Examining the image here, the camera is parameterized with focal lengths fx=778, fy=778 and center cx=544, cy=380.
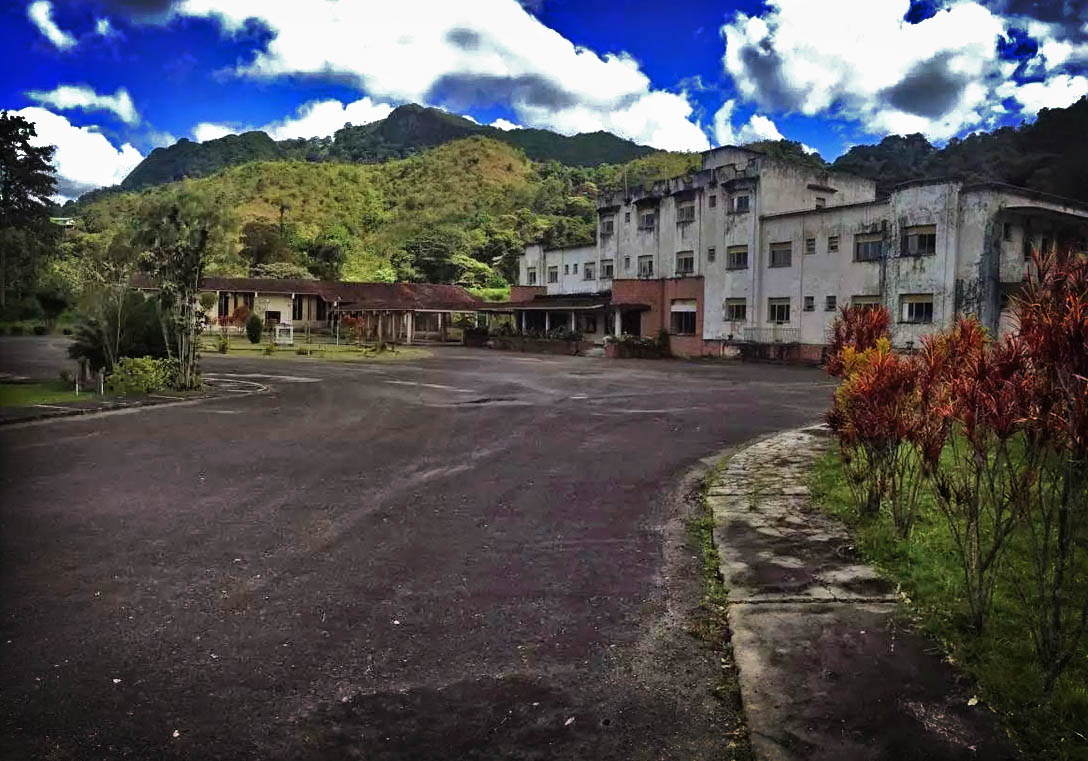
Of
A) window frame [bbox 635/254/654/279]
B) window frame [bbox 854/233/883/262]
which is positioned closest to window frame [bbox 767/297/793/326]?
window frame [bbox 854/233/883/262]

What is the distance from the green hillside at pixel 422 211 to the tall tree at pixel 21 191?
5094 centimetres

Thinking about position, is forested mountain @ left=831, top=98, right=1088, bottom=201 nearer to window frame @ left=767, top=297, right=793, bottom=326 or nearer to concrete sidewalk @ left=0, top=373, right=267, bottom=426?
window frame @ left=767, top=297, right=793, bottom=326

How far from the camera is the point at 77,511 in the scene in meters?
6.93

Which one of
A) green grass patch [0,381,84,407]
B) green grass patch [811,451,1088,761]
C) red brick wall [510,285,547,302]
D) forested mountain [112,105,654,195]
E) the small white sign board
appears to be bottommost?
green grass patch [811,451,1088,761]

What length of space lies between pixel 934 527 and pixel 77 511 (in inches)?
288

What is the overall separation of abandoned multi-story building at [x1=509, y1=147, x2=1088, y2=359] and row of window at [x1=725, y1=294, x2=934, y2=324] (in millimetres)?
50

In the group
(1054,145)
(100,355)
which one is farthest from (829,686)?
(1054,145)

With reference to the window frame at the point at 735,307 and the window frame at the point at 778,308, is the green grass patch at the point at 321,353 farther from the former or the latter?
the window frame at the point at 778,308

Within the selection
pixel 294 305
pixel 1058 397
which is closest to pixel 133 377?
pixel 1058 397

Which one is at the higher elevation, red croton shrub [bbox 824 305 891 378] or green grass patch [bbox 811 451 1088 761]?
red croton shrub [bbox 824 305 891 378]

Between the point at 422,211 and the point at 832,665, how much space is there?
95.1 m

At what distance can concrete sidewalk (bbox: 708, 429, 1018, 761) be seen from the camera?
313cm

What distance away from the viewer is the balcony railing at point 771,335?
36.0 meters

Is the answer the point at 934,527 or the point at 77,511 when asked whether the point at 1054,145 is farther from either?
the point at 77,511
